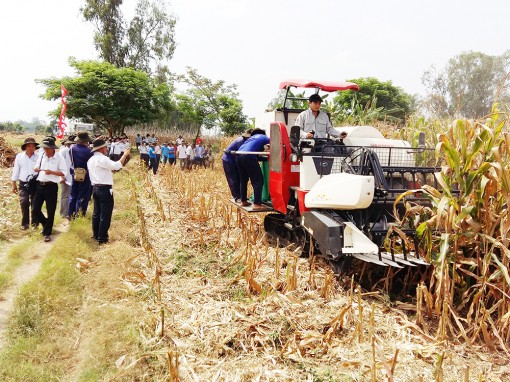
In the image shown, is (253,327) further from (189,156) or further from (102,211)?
(189,156)

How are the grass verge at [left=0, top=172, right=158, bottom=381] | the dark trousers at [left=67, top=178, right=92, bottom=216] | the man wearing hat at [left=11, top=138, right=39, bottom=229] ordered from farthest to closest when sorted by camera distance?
the dark trousers at [left=67, top=178, right=92, bottom=216]
the man wearing hat at [left=11, top=138, right=39, bottom=229]
the grass verge at [left=0, top=172, right=158, bottom=381]

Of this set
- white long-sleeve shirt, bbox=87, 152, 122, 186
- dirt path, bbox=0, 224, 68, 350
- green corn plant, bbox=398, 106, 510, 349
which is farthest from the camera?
white long-sleeve shirt, bbox=87, 152, 122, 186

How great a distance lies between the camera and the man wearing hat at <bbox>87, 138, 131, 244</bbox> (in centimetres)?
659

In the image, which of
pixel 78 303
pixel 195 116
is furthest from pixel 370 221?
pixel 195 116

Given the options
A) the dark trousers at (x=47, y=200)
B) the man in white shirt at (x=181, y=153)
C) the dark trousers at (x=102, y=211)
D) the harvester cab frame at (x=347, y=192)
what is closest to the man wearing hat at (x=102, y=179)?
the dark trousers at (x=102, y=211)

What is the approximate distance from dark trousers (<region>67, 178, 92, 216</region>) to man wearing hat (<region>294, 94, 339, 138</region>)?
450cm

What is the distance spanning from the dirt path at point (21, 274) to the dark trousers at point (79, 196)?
623 mm

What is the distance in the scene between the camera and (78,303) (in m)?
4.78

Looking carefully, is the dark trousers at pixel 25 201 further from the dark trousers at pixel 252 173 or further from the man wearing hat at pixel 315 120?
the man wearing hat at pixel 315 120

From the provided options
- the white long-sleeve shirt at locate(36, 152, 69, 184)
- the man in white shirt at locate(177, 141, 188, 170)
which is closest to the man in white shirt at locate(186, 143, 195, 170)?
the man in white shirt at locate(177, 141, 188, 170)

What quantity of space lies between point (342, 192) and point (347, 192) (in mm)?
78

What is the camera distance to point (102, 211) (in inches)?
265

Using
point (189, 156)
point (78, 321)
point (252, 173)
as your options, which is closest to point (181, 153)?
point (189, 156)

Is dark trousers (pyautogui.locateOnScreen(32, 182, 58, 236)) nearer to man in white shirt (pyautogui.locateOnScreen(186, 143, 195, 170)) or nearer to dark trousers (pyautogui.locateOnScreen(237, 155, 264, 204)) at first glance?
dark trousers (pyautogui.locateOnScreen(237, 155, 264, 204))
